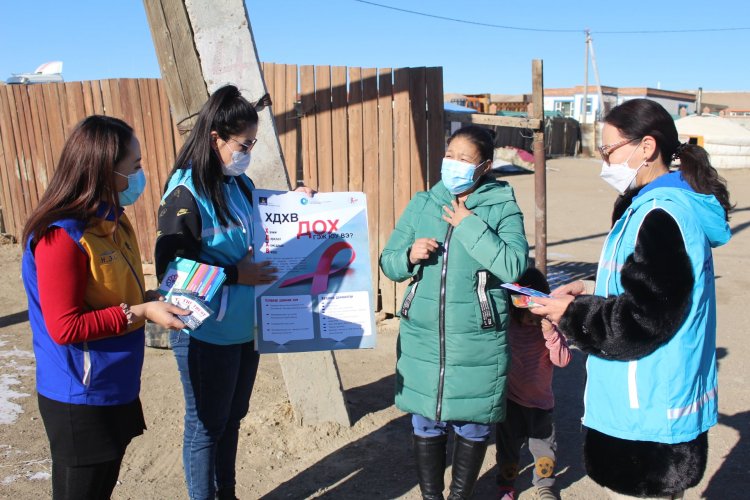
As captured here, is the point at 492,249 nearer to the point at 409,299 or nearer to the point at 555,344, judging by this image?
the point at 409,299

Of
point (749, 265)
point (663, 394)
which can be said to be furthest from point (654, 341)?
point (749, 265)

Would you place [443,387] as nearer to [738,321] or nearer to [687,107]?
[738,321]

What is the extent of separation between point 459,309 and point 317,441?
1.66 metres

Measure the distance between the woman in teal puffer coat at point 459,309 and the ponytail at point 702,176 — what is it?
0.80 metres

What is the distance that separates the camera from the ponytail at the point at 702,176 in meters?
2.27

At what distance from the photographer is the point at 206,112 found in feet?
9.37

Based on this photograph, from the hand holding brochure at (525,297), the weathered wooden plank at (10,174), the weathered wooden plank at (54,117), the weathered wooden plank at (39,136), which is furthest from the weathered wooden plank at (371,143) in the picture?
the weathered wooden plank at (10,174)

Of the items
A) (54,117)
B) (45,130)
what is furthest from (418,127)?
(45,130)

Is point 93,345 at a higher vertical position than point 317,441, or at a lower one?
higher

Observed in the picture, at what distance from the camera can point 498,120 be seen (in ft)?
21.0

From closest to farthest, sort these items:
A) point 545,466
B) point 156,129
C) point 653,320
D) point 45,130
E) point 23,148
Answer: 1. point 653,320
2. point 545,466
3. point 156,129
4. point 45,130
5. point 23,148

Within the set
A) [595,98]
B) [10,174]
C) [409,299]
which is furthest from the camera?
[595,98]

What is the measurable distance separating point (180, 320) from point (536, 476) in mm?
2146

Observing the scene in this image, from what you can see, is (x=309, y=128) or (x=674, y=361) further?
(x=309, y=128)
